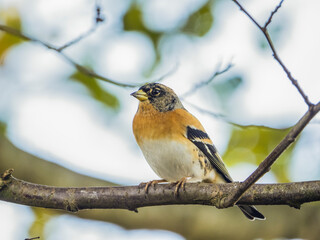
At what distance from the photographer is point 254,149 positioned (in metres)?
7.12

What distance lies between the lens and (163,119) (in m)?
5.20

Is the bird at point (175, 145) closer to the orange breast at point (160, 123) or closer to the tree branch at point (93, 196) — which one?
the orange breast at point (160, 123)

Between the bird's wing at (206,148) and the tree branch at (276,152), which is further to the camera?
the bird's wing at (206,148)

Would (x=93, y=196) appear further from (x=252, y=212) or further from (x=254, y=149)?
(x=254, y=149)

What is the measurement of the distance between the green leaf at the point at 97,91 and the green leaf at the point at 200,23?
164 cm

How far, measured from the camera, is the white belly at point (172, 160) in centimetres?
484

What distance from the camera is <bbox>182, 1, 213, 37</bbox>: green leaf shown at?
748cm

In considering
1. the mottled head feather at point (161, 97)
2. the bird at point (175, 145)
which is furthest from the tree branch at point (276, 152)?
the mottled head feather at point (161, 97)

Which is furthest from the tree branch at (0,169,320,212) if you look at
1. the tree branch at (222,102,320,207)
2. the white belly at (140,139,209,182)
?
the white belly at (140,139,209,182)

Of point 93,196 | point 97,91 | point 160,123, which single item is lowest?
point 93,196

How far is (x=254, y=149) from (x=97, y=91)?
261 cm

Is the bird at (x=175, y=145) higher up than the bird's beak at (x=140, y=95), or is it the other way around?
the bird's beak at (x=140, y=95)

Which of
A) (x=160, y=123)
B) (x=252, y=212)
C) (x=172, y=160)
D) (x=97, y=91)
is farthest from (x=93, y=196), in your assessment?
(x=97, y=91)

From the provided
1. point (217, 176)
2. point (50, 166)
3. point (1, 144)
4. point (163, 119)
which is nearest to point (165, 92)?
point (163, 119)
